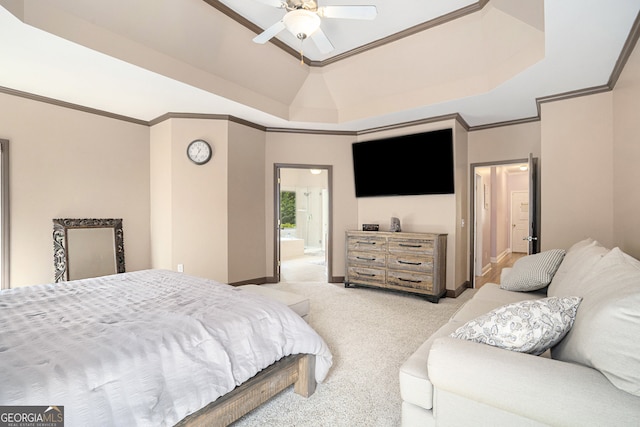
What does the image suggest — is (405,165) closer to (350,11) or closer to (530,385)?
(350,11)

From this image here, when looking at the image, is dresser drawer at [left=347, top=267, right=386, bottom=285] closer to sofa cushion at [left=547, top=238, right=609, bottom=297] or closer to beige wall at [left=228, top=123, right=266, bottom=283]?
beige wall at [left=228, top=123, right=266, bottom=283]

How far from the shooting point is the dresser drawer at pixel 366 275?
4.65 m

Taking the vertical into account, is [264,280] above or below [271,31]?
below

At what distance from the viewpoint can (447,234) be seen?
455 centimetres

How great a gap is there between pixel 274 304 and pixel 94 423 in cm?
106

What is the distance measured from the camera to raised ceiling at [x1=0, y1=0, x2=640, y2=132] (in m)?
2.52

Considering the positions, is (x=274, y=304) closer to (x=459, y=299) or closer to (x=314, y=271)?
(x=459, y=299)

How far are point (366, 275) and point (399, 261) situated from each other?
0.60m

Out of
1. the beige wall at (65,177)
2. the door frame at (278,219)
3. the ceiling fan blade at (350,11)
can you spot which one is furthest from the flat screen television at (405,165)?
the beige wall at (65,177)

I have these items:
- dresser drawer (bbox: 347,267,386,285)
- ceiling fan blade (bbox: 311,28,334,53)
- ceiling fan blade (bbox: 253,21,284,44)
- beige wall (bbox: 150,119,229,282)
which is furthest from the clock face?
dresser drawer (bbox: 347,267,386,285)

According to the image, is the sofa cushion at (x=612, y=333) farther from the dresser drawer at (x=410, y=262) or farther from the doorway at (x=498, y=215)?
the dresser drawer at (x=410, y=262)

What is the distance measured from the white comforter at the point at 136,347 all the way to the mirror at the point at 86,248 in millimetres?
1848

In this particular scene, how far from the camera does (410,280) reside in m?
4.39

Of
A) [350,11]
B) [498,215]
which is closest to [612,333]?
[350,11]
